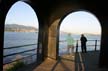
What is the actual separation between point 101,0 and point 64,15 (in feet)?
7.23

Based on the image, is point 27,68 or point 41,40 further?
point 41,40

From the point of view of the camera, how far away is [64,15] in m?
12.7

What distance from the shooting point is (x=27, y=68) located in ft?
33.3

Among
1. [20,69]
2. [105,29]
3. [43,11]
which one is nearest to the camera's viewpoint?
[20,69]

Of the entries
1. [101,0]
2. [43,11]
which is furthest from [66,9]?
[101,0]

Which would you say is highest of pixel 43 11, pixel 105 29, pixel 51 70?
pixel 43 11

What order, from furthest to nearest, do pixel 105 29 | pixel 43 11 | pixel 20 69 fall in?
pixel 43 11, pixel 105 29, pixel 20 69

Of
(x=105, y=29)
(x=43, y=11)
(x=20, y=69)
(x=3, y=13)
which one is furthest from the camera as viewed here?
(x=43, y=11)

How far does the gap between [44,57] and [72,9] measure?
2877mm

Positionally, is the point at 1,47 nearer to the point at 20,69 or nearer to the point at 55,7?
the point at 20,69

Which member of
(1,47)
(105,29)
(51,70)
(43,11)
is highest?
(43,11)

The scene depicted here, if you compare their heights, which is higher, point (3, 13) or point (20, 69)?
point (3, 13)

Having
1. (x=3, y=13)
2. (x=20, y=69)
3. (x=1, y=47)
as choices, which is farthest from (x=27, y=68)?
(x=3, y=13)

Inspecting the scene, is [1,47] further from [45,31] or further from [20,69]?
[45,31]
